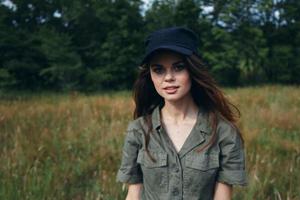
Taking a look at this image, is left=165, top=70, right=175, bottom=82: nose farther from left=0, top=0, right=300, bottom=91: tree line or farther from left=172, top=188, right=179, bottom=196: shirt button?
left=0, top=0, right=300, bottom=91: tree line

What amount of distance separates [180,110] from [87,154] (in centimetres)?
271

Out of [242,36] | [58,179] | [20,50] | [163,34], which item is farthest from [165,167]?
[242,36]

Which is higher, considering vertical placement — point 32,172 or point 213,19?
point 213,19

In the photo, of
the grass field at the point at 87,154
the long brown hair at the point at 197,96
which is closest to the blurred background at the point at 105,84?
the grass field at the point at 87,154

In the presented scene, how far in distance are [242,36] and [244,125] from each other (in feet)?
71.7

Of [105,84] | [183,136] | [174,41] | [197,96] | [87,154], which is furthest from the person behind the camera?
[105,84]

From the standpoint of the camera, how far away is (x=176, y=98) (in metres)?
1.81

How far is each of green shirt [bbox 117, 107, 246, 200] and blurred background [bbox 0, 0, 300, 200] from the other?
3.11ft

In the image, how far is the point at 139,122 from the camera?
1.97 meters

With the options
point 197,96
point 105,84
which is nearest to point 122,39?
point 105,84

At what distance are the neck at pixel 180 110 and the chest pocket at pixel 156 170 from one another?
0.22 m

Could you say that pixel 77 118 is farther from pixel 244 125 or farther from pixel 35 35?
pixel 35 35

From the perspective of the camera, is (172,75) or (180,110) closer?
(172,75)

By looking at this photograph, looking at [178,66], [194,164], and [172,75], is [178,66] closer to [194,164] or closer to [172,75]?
[172,75]
